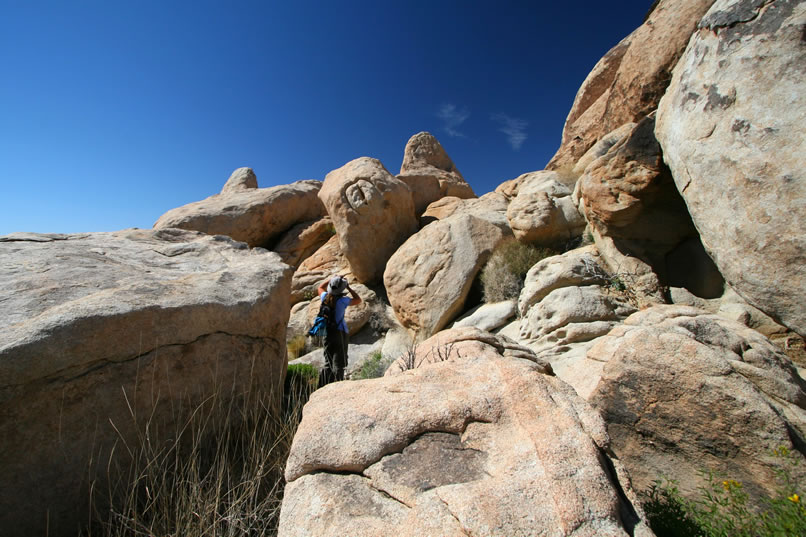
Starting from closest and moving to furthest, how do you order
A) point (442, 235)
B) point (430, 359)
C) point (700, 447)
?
point (700, 447)
point (430, 359)
point (442, 235)

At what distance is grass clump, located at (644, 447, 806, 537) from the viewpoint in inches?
68.3

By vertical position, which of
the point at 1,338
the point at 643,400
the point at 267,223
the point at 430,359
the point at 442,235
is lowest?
the point at 643,400

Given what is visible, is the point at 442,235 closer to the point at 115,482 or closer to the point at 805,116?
the point at 805,116

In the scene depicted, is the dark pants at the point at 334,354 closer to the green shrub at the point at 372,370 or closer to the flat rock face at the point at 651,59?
the green shrub at the point at 372,370

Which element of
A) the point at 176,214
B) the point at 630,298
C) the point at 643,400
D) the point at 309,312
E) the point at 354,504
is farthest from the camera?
the point at 176,214

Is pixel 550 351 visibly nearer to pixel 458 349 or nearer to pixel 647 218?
pixel 458 349

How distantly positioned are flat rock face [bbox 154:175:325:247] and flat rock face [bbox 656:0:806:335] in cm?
1144

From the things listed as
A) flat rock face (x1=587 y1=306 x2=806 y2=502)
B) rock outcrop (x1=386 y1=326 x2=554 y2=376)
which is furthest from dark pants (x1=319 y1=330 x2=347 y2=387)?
flat rock face (x1=587 y1=306 x2=806 y2=502)

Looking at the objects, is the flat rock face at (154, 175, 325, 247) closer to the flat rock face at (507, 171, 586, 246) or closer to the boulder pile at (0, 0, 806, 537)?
the boulder pile at (0, 0, 806, 537)

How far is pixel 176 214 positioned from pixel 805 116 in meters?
14.4

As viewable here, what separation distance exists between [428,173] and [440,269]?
6869mm

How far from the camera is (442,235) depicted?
309 inches

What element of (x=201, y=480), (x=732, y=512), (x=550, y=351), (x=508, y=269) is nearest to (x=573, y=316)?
(x=550, y=351)

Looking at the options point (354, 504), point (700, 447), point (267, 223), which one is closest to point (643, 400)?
point (700, 447)
